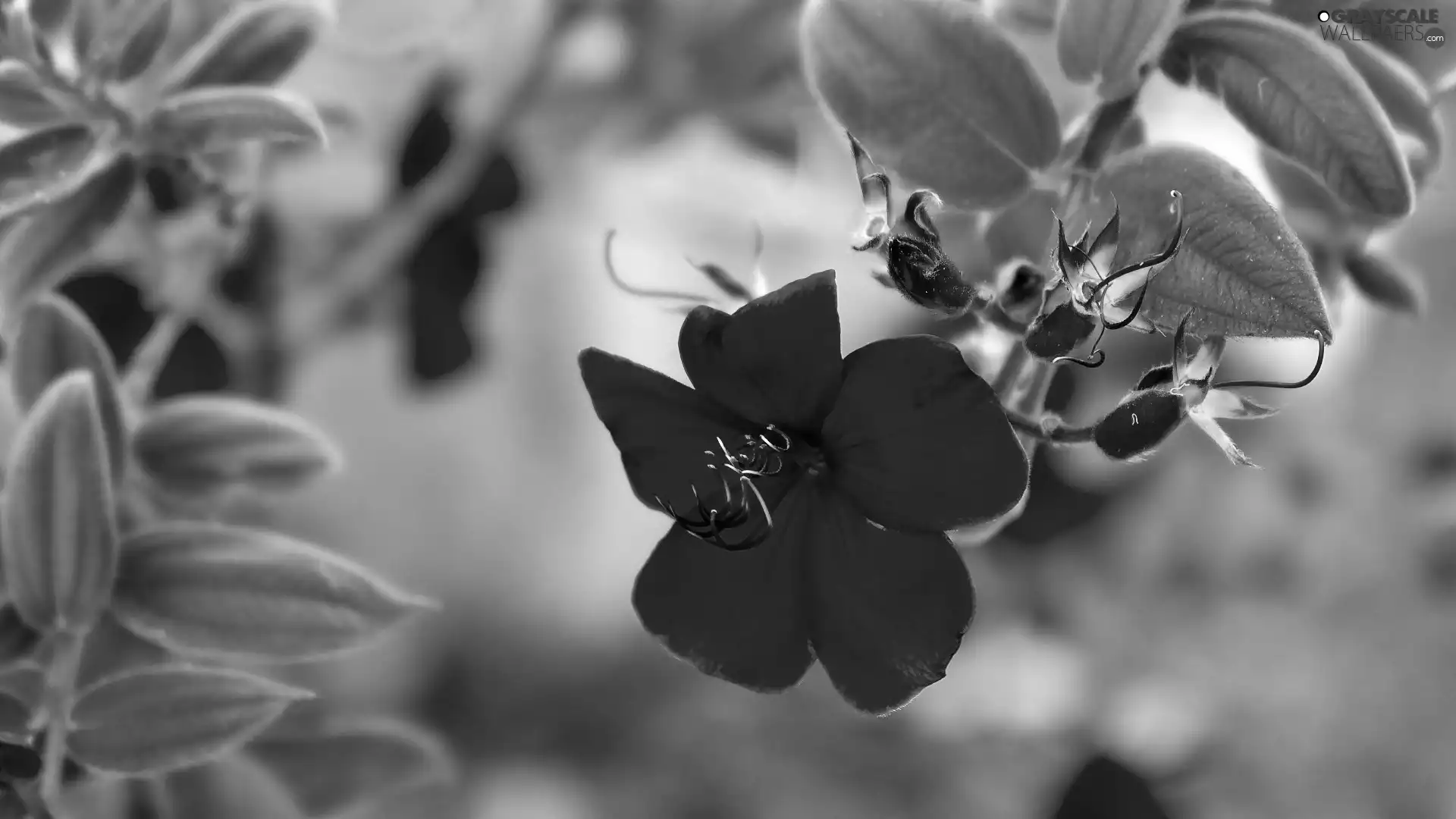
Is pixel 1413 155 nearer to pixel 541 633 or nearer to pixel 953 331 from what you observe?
pixel 953 331

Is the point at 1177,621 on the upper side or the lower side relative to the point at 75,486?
lower

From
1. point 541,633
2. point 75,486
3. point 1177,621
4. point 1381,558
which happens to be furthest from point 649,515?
point 75,486

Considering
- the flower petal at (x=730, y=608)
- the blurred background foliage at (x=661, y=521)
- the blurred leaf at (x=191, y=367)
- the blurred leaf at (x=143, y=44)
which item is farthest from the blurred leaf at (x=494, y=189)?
the flower petal at (x=730, y=608)

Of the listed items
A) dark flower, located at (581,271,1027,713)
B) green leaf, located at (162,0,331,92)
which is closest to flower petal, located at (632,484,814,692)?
dark flower, located at (581,271,1027,713)

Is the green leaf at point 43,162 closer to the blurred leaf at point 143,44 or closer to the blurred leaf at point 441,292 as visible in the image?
the blurred leaf at point 143,44

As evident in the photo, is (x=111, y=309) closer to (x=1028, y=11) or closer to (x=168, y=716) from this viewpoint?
(x=168, y=716)

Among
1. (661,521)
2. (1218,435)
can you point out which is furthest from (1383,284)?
(661,521)

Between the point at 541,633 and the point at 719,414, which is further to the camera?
the point at 541,633
